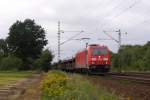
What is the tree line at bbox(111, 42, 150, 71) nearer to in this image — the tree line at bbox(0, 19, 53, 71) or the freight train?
the tree line at bbox(0, 19, 53, 71)

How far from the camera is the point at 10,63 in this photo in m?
101

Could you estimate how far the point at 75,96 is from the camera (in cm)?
1351

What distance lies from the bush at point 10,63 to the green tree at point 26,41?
8.52 metres

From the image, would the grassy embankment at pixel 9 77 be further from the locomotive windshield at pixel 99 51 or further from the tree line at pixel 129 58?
the tree line at pixel 129 58

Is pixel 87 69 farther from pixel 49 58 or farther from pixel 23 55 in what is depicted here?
pixel 23 55

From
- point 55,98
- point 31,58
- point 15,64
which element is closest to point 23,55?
point 31,58

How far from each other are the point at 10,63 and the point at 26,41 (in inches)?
496

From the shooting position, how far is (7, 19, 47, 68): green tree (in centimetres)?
11269

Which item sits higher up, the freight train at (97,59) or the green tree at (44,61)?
the green tree at (44,61)

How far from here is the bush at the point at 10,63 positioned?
331ft

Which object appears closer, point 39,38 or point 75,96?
point 75,96

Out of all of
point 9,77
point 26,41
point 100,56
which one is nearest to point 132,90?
point 100,56

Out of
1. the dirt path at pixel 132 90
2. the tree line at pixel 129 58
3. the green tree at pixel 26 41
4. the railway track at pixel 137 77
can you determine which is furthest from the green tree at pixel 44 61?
the dirt path at pixel 132 90

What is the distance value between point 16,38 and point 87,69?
61.1m
